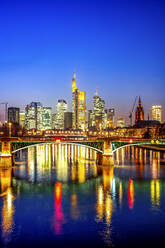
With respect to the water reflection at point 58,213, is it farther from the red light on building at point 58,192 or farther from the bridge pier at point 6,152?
the bridge pier at point 6,152

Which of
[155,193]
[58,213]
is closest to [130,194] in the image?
[155,193]

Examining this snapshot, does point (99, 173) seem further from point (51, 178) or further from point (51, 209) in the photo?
point (51, 209)

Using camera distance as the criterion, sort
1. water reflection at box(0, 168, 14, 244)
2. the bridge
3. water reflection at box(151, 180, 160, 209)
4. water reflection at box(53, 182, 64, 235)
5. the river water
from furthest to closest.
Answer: the bridge → water reflection at box(151, 180, 160, 209) → water reflection at box(53, 182, 64, 235) → water reflection at box(0, 168, 14, 244) → the river water

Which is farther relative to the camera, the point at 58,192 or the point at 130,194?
the point at 58,192

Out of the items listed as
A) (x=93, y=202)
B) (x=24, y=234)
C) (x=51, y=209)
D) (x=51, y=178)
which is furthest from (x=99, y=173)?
(x=24, y=234)

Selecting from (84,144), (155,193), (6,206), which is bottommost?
(155,193)

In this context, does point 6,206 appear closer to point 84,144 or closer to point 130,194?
point 130,194

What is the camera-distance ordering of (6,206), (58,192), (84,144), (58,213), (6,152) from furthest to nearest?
(84,144), (6,152), (58,192), (6,206), (58,213)

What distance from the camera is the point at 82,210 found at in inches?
1732

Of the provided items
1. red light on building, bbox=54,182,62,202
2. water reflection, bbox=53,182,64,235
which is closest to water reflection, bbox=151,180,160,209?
water reflection, bbox=53,182,64,235

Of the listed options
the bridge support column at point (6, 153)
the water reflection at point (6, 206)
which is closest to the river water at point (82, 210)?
the water reflection at point (6, 206)

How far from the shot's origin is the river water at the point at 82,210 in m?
33.7

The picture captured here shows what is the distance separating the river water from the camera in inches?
1326

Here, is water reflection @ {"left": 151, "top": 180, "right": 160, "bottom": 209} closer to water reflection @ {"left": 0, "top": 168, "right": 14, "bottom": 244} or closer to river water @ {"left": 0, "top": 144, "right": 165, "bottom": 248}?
river water @ {"left": 0, "top": 144, "right": 165, "bottom": 248}
